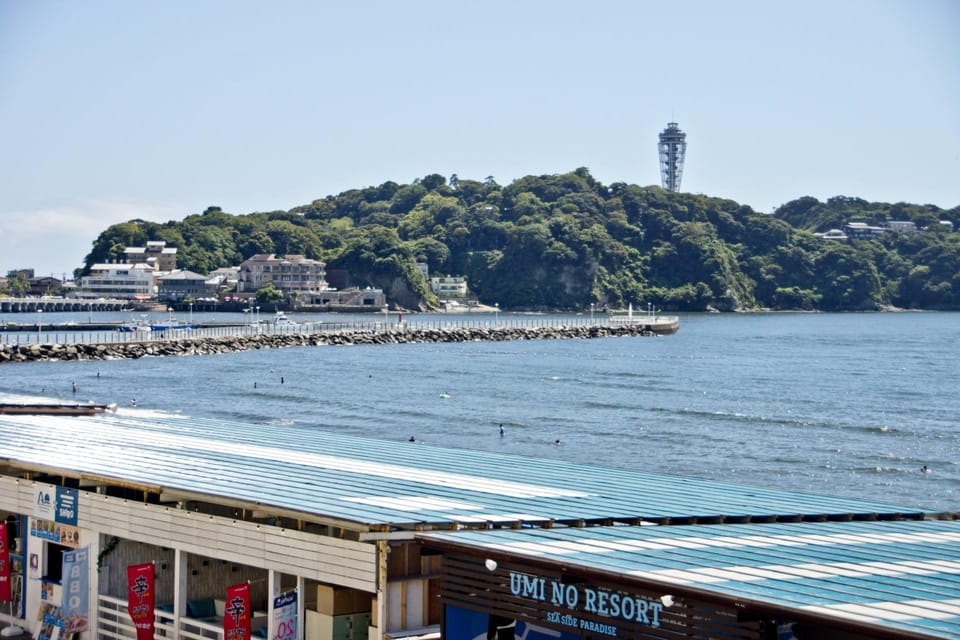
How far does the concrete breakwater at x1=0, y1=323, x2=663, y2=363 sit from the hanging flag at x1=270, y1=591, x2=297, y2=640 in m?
72.6

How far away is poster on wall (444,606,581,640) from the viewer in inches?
431

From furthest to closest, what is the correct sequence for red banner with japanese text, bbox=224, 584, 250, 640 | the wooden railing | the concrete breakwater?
the concrete breakwater
the wooden railing
red banner with japanese text, bbox=224, 584, 250, 640

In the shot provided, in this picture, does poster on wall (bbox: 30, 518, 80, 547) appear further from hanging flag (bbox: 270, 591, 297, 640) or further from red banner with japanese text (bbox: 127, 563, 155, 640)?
hanging flag (bbox: 270, 591, 297, 640)

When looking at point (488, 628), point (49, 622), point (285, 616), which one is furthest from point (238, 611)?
point (49, 622)

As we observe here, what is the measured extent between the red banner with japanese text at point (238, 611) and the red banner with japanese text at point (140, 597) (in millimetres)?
1497

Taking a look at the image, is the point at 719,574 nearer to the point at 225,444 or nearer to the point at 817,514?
the point at 817,514

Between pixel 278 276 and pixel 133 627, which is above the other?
pixel 278 276

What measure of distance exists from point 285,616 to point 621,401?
5040 centimetres

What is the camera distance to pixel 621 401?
62.2 metres

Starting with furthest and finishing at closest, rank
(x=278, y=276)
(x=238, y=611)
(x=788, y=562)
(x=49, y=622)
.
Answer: (x=278, y=276) < (x=49, y=622) < (x=238, y=611) < (x=788, y=562)

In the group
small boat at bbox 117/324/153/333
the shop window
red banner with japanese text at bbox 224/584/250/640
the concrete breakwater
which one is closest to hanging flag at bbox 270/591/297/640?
red banner with japanese text at bbox 224/584/250/640

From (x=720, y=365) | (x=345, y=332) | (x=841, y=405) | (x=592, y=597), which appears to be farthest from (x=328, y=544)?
(x=345, y=332)

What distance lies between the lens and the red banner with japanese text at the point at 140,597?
555 inches

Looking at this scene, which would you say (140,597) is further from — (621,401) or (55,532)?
(621,401)
